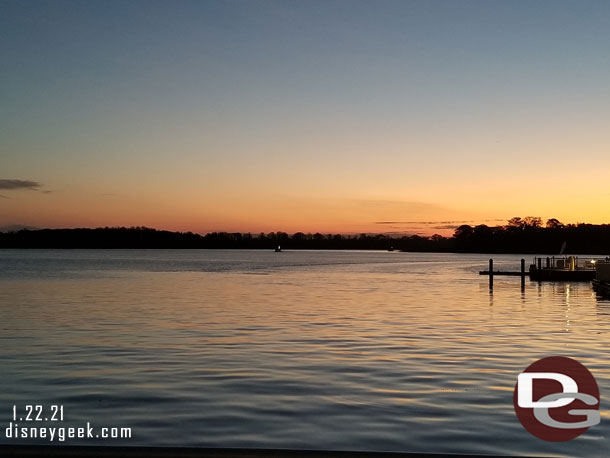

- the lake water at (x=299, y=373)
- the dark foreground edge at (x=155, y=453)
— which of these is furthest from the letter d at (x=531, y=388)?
the dark foreground edge at (x=155, y=453)

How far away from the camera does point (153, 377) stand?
16.2m

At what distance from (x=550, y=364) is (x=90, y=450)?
15799 millimetres

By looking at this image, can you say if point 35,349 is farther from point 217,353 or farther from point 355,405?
point 355,405
